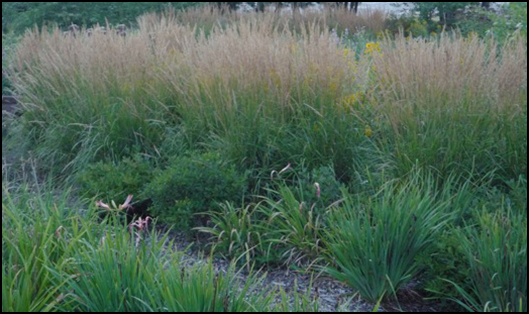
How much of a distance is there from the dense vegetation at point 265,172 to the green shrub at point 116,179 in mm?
18

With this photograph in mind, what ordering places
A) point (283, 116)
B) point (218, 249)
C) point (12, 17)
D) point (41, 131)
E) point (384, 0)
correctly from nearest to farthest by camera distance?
1. point (218, 249)
2. point (283, 116)
3. point (41, 131)
4. point (12, 17)
5. point (384, 0)

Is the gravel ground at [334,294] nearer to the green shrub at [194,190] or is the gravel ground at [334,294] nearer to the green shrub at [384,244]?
the green shrub at [384,244]

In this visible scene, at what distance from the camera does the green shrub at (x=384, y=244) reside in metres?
4.34

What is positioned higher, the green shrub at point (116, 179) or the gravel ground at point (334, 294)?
the green shrub at point (116, 179)

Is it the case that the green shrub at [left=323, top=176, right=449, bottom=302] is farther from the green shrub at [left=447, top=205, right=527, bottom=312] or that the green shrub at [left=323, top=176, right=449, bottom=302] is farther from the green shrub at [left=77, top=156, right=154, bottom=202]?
the green shrub at [left=77, top=156, right=154, bottom=202]

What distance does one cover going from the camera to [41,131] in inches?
302

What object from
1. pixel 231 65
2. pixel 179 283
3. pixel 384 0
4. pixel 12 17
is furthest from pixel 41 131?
pixel 384 0

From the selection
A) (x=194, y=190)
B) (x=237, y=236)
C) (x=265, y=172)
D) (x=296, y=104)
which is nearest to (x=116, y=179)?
(x=194, y=190)

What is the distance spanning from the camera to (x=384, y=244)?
432 cm

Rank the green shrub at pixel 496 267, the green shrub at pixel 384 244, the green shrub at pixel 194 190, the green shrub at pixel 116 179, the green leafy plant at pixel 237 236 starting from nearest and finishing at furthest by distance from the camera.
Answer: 1. the green shrub at pixel 496 267
2. the green shrub at pixel 384 244
3. the green leafy plant at pixel 237 236
4. the green shrub at pixel 194 190
5. the green shrub at pixel 116 179

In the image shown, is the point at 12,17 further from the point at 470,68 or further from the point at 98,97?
the point at 470,68

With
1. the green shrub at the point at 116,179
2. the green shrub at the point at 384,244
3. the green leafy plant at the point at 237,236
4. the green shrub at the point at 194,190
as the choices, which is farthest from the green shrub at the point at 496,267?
the green shrub at the point at 116,179

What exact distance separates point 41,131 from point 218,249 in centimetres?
336

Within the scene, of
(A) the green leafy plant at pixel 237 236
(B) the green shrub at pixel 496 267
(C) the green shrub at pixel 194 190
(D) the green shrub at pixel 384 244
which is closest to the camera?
(B) the green shrub at pixel 496 267
